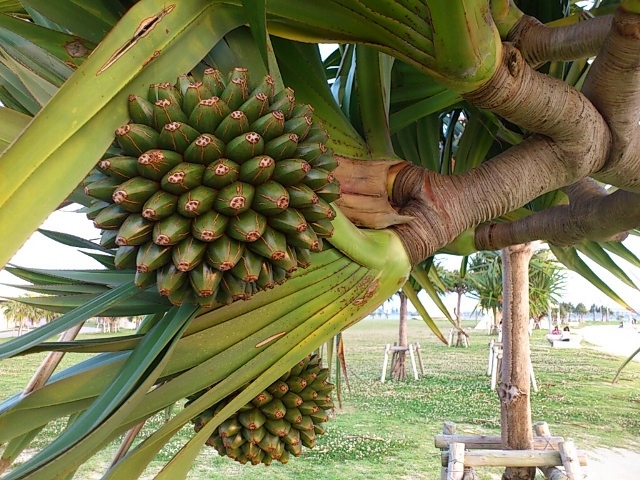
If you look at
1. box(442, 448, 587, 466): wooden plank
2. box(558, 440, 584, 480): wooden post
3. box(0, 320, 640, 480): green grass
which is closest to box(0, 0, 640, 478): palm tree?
box(442, 448, 587, 466): wooden plank

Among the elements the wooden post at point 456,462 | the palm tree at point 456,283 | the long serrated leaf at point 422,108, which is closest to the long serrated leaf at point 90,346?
the long serrated leaf at point 422,108

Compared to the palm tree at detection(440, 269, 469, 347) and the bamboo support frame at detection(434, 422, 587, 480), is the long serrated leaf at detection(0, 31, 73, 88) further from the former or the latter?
the palm tree at detection(440, 269, 469, 347)

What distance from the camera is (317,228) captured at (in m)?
0.33

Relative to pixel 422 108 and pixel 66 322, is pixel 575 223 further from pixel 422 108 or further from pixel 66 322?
pixel 66 322

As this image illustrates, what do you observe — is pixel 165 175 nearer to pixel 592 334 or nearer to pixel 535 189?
pixel 535 189

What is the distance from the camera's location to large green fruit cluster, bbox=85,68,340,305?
292 millimetres

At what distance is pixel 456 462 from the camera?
1685mm

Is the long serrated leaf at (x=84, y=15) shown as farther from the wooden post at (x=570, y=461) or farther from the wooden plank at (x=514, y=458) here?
the wooden post at (x=570, y=461)

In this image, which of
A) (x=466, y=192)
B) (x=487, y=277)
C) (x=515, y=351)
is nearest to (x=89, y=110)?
(x=466, y=192)

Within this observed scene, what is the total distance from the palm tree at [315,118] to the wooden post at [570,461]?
1.35 meters

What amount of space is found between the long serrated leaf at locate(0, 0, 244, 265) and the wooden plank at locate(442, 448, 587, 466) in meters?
1.47

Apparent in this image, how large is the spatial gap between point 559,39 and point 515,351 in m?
1.17

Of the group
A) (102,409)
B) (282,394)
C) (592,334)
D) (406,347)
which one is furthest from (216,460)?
(592,334)

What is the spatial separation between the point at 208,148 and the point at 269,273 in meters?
0.08
